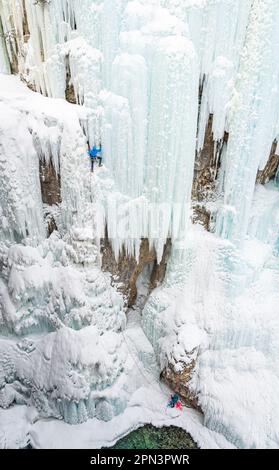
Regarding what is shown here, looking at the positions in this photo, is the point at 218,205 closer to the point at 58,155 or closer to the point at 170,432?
the point at 58,155

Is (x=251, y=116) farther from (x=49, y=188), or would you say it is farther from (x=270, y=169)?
(x=49, y=188)

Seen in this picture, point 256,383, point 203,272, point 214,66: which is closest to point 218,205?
point 203,272

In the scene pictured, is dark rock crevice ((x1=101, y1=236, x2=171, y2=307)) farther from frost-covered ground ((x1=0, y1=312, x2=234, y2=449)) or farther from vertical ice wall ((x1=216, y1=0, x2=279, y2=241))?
vertical ice wall ((x1=216, y1=0, x2=279, y2=241))

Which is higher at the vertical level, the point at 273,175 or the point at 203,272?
the point at 273,175

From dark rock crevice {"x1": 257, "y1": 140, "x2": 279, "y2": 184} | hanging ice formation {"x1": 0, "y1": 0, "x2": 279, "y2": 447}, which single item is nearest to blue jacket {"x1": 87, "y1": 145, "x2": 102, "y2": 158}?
hanging ice formation {"x1": 0, "y1": 0, "x2": 279, "y2": 447}

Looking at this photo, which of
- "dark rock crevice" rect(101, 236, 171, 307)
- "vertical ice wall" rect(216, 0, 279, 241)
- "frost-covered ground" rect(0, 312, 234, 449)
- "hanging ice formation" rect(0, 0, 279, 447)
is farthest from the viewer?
"dark rock crevice" rect(101, 236, 171, 307)

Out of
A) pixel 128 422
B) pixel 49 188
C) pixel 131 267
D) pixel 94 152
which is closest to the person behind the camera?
pixel 94 152

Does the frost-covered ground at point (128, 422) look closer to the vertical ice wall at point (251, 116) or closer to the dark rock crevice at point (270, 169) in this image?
the vertical ice wall at point (251, 116)

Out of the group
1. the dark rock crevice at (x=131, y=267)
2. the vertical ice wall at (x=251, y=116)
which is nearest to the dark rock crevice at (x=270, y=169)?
the vertical ice wall at (x=251, y=116)

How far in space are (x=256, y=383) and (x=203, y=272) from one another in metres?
2.78

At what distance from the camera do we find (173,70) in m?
6.87

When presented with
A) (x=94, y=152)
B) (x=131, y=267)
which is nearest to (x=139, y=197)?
(x=94, y=152)

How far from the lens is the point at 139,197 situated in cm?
802

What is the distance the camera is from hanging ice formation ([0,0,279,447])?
7.04 meters
